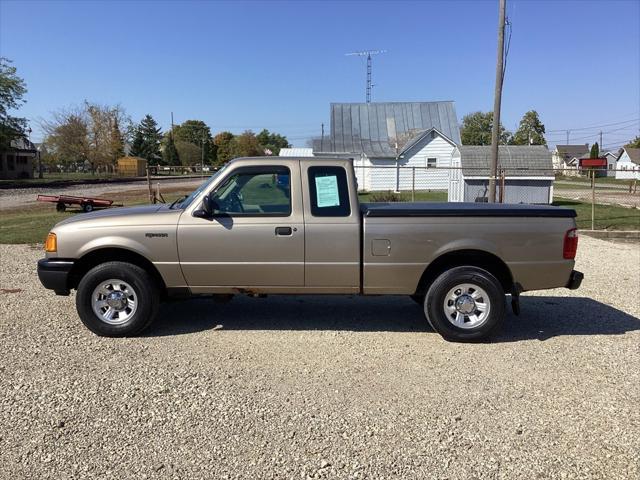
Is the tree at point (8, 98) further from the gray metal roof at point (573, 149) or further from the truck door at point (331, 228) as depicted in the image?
the gray metal roof at point (573, 149)

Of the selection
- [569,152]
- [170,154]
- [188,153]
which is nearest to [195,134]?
[188,153]

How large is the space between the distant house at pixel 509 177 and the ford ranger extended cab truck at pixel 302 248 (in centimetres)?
1490

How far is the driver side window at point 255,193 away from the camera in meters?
5.39

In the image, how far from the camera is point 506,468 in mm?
3199

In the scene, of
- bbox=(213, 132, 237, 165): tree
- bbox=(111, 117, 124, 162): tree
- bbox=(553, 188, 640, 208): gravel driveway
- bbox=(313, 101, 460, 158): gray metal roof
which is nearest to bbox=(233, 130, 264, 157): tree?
bbox=(213, 132, 237, 165): tree

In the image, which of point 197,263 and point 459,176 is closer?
point 197,263

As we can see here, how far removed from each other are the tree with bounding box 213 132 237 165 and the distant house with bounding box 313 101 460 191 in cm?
3895

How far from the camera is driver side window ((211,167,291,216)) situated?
539 centimetres

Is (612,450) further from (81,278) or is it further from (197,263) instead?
(81,278)

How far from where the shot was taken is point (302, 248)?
5.32 m

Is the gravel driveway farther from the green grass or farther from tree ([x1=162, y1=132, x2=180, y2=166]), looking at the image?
tree ([x1=162, y1=132, x2=180, y2=166])

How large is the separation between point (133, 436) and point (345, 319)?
3.19 metres

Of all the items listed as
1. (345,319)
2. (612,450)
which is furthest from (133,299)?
(612,450)

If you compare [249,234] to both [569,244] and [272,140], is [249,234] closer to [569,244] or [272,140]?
[569,244]
